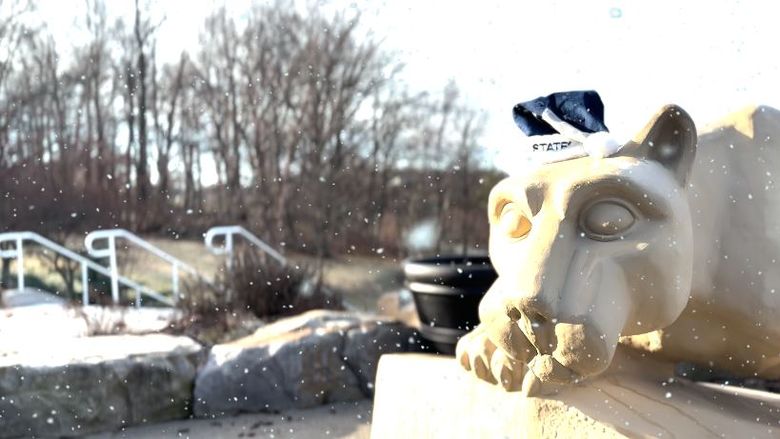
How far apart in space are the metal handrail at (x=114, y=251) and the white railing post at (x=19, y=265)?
347mm

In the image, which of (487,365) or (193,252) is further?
(193,252)

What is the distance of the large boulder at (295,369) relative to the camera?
7.61 ft

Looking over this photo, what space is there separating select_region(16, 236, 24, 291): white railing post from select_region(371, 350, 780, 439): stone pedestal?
3.52m

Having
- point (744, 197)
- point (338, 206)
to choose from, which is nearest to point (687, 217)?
point (744, 197)

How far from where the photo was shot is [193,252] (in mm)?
4379

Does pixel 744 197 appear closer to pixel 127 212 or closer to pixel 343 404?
pixel 343 404

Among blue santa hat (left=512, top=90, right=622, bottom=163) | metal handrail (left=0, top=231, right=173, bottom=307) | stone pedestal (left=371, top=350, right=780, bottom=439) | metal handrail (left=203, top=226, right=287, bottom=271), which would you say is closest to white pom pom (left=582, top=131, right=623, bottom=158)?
blue santa hat (left=512, top=90, right=622, bottom=163)

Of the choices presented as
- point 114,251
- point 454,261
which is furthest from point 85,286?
point 454,261

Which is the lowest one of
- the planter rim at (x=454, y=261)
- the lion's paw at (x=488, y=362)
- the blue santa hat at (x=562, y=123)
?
the planter rim at (x=454, y=261)

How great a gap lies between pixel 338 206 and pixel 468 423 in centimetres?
374

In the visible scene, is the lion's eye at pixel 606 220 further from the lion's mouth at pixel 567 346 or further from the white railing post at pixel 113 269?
the white railing post at pixel 113 269

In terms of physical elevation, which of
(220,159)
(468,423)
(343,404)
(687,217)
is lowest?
(343,404)

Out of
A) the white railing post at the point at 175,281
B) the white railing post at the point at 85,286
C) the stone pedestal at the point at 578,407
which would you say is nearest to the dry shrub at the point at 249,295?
the white railing post at the point at 175,281

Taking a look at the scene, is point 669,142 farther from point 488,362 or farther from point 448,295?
point 448,295
